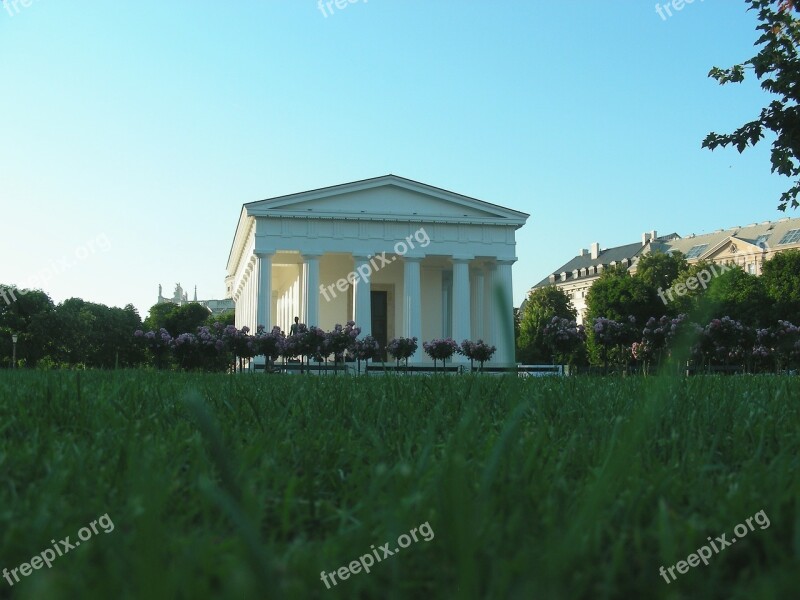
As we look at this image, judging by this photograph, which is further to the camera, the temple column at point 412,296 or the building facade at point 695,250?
the building facade at point 695,250

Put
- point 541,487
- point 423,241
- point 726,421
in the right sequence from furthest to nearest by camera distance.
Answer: point 423,241 → point 726,421 → point 541,487

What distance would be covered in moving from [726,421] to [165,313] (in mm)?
107969

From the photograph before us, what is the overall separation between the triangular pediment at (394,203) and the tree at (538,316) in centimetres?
3252

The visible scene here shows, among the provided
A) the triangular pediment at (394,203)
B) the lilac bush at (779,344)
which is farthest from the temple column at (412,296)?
the lilac bush at (779,344)

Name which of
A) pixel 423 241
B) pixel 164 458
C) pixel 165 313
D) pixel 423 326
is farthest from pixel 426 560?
pixel 165 313

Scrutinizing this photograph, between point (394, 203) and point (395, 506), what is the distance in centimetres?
5260

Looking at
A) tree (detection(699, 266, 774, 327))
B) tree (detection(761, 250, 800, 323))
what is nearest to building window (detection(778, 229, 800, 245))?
tree (detection(761, 250, 800, 323))

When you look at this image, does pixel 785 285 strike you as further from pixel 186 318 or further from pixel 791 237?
pixel 186 318

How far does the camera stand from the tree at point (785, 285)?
59500mm

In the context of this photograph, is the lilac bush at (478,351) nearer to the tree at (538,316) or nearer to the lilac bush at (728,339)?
the lilac bush at (728,339)

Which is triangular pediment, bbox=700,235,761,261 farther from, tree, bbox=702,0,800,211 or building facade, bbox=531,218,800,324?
tree, bbox=702,0,800,211

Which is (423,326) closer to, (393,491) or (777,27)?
(777,27)

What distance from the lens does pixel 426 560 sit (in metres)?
1.34

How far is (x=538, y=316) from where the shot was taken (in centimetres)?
8850
